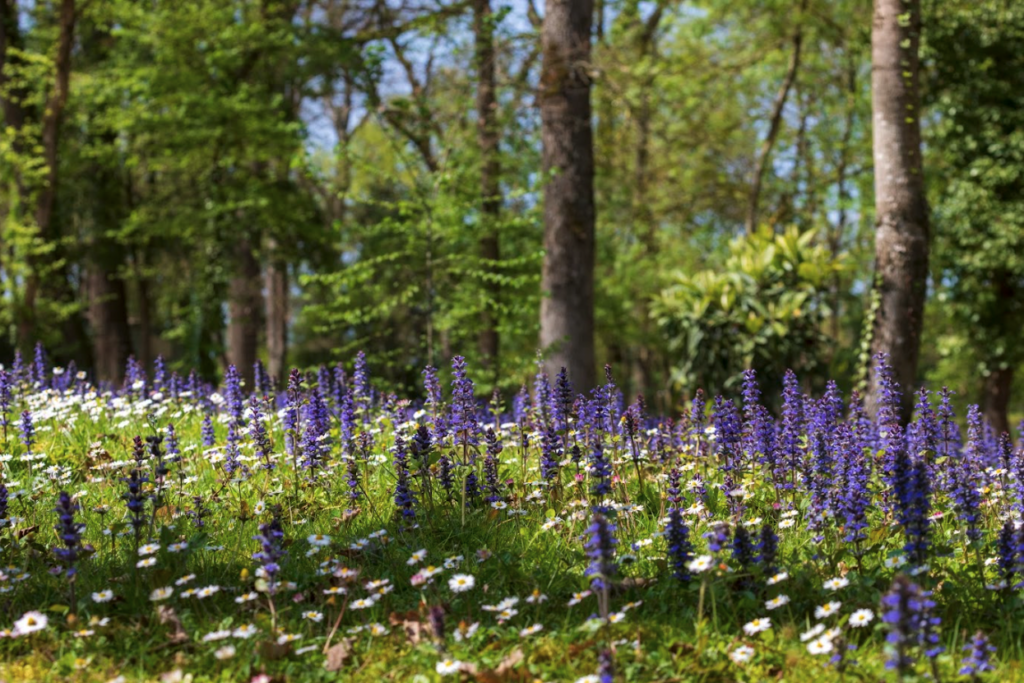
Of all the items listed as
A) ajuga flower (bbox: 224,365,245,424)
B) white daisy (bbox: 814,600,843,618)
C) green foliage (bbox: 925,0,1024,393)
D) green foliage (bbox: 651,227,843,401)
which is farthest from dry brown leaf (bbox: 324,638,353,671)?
green foliage (bbox: 925,0,1024,393)

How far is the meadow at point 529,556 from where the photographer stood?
3.58 m

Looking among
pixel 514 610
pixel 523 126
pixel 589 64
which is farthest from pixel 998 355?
pixel 514 610

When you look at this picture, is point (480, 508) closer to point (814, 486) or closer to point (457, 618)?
point (457, 618)

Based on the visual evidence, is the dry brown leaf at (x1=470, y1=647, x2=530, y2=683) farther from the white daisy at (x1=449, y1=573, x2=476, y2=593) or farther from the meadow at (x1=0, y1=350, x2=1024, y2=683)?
the white daisy at (x1=449, y1=573, x2=476, y2=593)

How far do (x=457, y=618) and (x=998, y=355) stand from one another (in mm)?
17283

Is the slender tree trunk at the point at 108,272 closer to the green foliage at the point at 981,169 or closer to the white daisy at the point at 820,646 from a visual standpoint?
the green foliage at the point at 981,169

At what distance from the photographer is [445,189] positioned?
37.1ft

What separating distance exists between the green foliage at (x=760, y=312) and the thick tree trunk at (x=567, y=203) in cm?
341

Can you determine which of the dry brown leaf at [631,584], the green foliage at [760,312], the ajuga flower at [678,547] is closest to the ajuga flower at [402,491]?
the dry brown leaf at [631,584]

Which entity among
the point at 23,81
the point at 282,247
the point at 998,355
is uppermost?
the point at 23,81

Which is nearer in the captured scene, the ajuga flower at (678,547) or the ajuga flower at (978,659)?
the ajuga flower at (978,659)

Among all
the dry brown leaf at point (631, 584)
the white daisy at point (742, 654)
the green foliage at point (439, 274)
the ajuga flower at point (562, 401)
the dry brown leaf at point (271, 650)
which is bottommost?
the white daisy at point (742, 654)

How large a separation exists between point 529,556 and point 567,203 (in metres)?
6.26

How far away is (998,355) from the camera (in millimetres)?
18172
